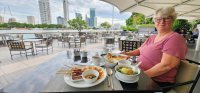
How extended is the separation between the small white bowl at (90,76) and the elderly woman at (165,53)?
61 centimetres

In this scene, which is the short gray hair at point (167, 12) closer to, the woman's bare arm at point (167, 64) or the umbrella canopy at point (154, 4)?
the woman's bare arm at point (167, 64)

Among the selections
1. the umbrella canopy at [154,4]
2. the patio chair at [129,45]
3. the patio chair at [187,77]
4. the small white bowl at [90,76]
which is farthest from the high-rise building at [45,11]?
the patio chair at [187,77]

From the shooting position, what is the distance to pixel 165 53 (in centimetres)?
125

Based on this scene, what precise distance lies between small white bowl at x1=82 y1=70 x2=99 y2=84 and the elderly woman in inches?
24.0

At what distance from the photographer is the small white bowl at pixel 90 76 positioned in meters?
0.91

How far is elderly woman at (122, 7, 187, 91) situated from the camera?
3.99 ft

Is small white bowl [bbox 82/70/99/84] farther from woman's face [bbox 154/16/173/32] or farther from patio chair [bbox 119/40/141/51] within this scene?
patio chair [bbox 119/40/141/51]

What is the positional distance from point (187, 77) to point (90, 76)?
0.99 meters

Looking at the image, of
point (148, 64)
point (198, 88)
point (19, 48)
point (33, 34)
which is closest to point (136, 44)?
point (198, 88)

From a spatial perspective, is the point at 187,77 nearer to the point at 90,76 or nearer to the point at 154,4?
the point at 90,76

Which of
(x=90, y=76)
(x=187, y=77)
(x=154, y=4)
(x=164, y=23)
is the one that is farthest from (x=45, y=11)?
(x=187, y=77)

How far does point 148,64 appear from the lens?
147 centimetres

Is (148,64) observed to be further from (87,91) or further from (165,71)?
(87,91)

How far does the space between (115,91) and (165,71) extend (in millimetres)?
689
